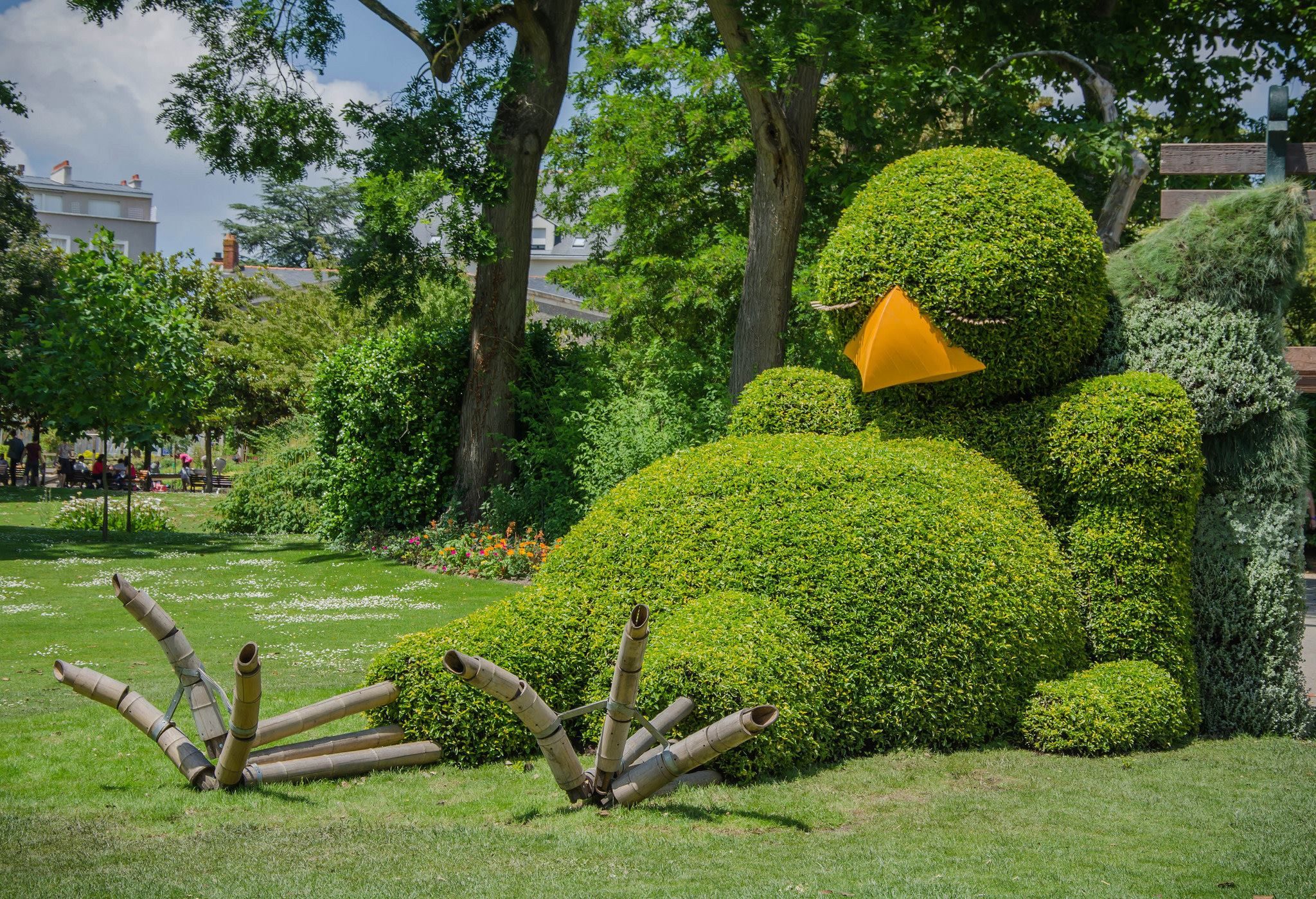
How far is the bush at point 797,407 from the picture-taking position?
7.31m

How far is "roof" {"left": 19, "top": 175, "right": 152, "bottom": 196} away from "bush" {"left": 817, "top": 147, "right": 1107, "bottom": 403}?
79.9 meters

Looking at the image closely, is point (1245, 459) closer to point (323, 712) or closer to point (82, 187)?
point (323, 712)

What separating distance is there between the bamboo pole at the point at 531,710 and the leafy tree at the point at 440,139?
27.4ft

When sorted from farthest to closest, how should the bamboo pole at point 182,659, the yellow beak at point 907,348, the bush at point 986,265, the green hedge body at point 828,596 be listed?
1. the yellow beak at point 907,348
2. the bush at point 986,265
3. the green hedge body at point 828,596
4. the bamboo pole at point 182,659

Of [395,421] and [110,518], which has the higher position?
[395,421]

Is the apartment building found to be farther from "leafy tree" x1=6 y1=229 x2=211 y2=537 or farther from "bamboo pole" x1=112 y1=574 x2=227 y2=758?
"bamboo pole" x1=112 y1=574 x2=227 y2=758

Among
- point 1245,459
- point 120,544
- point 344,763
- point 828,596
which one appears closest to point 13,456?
point 120,544

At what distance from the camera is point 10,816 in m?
4.53

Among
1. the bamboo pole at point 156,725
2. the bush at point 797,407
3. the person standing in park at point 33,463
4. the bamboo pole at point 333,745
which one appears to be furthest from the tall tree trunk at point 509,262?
the person standing in park at point 33,463

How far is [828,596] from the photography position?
574cm

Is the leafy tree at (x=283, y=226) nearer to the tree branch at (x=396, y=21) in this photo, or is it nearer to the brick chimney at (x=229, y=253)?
the brick chimney at (x=229, y=253)

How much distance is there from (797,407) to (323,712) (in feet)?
12.3

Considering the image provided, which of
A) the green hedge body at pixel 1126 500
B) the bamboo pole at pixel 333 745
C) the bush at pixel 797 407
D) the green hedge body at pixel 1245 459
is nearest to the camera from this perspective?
the bamboo pole at pixel 333 745

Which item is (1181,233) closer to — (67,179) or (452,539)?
(452,539)
